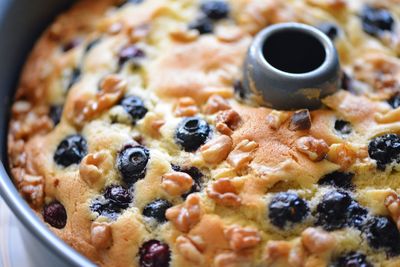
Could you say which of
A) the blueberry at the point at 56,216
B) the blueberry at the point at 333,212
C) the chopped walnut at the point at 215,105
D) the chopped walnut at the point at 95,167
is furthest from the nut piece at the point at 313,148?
the blueberry at the point at 56,216

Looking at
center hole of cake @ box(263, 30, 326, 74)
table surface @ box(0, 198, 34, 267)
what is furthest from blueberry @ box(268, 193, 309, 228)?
table surface @ box(0, 198, 34, 267)

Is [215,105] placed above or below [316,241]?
above

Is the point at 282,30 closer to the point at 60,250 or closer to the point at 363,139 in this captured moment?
the point at 363,139

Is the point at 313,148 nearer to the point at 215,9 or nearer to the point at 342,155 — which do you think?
the point at 342,155

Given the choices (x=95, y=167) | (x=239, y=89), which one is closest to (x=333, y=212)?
(x=239, y=89)

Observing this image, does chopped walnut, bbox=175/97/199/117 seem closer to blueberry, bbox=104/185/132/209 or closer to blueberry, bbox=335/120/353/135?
blueberry, bbox=104/185/132/209

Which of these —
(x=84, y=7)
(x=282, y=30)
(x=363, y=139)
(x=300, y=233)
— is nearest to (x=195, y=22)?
(x=282, y=30)
